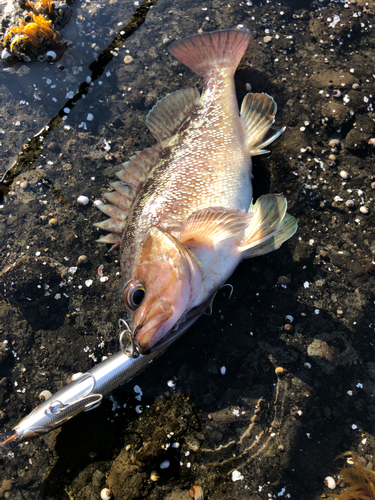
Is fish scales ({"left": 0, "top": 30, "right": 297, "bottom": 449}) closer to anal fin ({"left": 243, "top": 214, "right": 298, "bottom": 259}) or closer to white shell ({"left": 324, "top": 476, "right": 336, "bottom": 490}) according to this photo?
anal fin ({"left": 243, "top": 214, "right": 298, "bottom": 259})

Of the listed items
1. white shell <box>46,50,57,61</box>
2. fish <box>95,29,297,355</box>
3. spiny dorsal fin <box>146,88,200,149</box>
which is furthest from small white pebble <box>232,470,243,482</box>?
white shell <box>46,50,57,61</box>

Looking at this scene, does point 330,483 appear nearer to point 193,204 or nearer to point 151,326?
point 151,326

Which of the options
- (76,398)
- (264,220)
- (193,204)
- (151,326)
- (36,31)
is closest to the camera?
(151,326)

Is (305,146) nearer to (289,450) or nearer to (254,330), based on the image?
(254,330)

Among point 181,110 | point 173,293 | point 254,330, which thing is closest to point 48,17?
point 181,110

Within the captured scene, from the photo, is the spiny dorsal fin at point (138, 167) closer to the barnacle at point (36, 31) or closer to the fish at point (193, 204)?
the fish at point (193, 204)

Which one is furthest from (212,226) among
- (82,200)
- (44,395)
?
(44,395)
